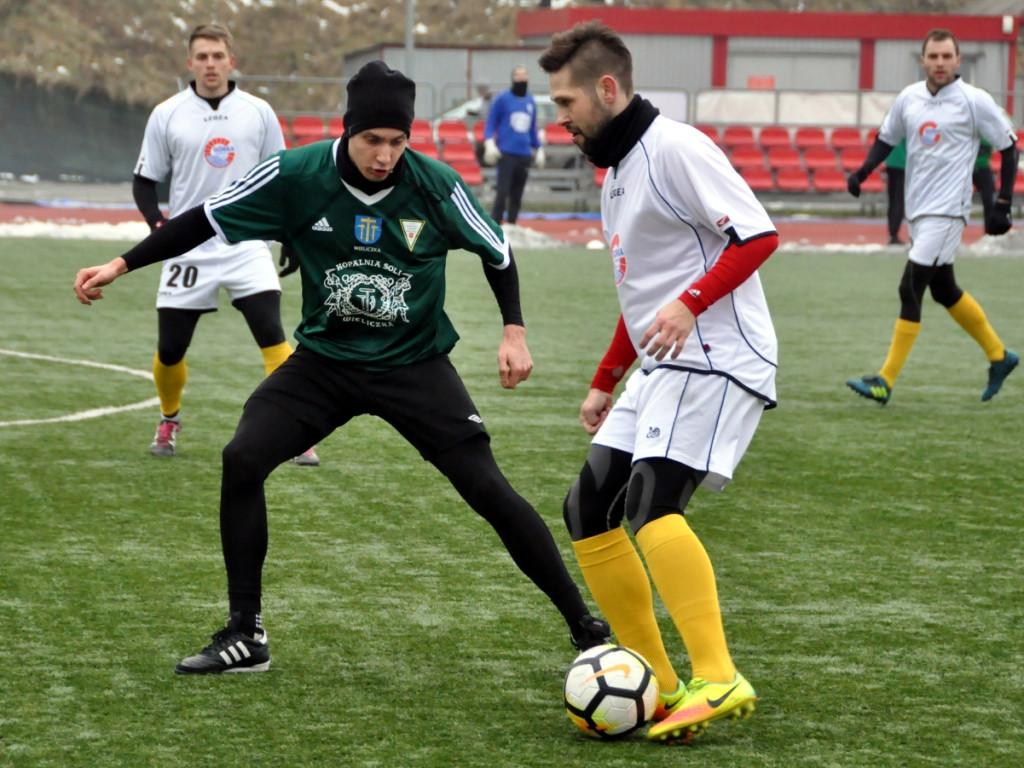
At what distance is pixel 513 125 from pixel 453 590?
14.9 metres

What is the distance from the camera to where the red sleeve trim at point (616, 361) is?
438 cm

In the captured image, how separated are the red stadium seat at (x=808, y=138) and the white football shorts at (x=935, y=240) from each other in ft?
66.6

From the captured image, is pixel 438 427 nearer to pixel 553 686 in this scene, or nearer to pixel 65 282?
pixel 553 686

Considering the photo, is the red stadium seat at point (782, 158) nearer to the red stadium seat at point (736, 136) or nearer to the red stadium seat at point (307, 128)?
the red stadium seat at point (736, 136)

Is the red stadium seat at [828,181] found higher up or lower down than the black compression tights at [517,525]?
higher up

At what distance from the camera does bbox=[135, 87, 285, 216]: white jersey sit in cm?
747

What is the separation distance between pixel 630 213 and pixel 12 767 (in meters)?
2.03

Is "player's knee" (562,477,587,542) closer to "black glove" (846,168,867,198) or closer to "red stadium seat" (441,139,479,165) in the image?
"black glove" (846,168,867,198)

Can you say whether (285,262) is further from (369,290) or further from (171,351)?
(369,290)

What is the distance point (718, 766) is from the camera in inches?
147

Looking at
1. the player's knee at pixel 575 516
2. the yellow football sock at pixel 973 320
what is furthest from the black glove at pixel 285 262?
the yellow football sock at pixel 973 320

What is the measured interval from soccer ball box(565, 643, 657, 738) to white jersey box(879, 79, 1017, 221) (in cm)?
604

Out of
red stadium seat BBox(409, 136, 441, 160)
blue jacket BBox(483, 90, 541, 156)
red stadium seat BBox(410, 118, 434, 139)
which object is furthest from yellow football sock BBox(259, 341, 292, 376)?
red stadium seat BBox(410, 118, 434, 139)

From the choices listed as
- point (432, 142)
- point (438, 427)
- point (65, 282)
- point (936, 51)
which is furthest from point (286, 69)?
point (438, 427)
